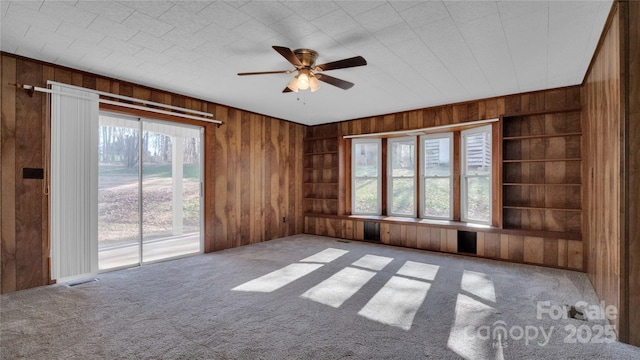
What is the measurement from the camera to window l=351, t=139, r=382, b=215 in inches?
241

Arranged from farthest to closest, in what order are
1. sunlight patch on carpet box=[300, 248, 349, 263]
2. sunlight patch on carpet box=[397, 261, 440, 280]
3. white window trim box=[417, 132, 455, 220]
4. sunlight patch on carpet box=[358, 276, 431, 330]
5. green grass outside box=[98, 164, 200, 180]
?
white window trim box=[417, 132, 455, 220] → sunlight patch on carpet box=[300, 248, 349, 263] → green grass outside box=[98, 164, 200, 180] → sunlight patch on carpet box=[397, 261, 440, 280] → sunlight patch on carpet box=[358, 276, 431, 330]

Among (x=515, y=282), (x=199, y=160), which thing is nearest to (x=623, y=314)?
(x=515, y=282)

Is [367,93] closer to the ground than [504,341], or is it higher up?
higher up

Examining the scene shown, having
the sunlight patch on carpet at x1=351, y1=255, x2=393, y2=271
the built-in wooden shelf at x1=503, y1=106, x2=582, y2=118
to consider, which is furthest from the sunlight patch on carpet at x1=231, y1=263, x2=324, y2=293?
the built-in wooden shelf at x1=503, y1=106, x2=582, y2=118

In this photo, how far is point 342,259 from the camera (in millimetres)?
4426

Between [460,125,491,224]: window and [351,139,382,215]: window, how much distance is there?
1624mm

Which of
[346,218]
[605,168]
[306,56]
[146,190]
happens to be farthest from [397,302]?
[146,190]

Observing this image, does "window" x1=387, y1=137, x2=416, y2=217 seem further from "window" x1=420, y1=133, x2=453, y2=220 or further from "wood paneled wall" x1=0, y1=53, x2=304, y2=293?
"wood paneled wall" x1=0, y1=53, x2=304, y2=293

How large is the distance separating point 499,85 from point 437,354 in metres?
3.56

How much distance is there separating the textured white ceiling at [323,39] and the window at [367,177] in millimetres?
2230

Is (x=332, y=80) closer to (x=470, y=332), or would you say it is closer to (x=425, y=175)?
(x=470, y=332)

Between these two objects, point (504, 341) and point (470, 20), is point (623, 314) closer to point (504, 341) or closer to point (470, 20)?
point (504, 341)

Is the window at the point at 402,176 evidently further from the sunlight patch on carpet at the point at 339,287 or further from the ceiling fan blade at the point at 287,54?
the ceiling fan blade at the point at 287,54

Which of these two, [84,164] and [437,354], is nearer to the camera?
[437,354]
